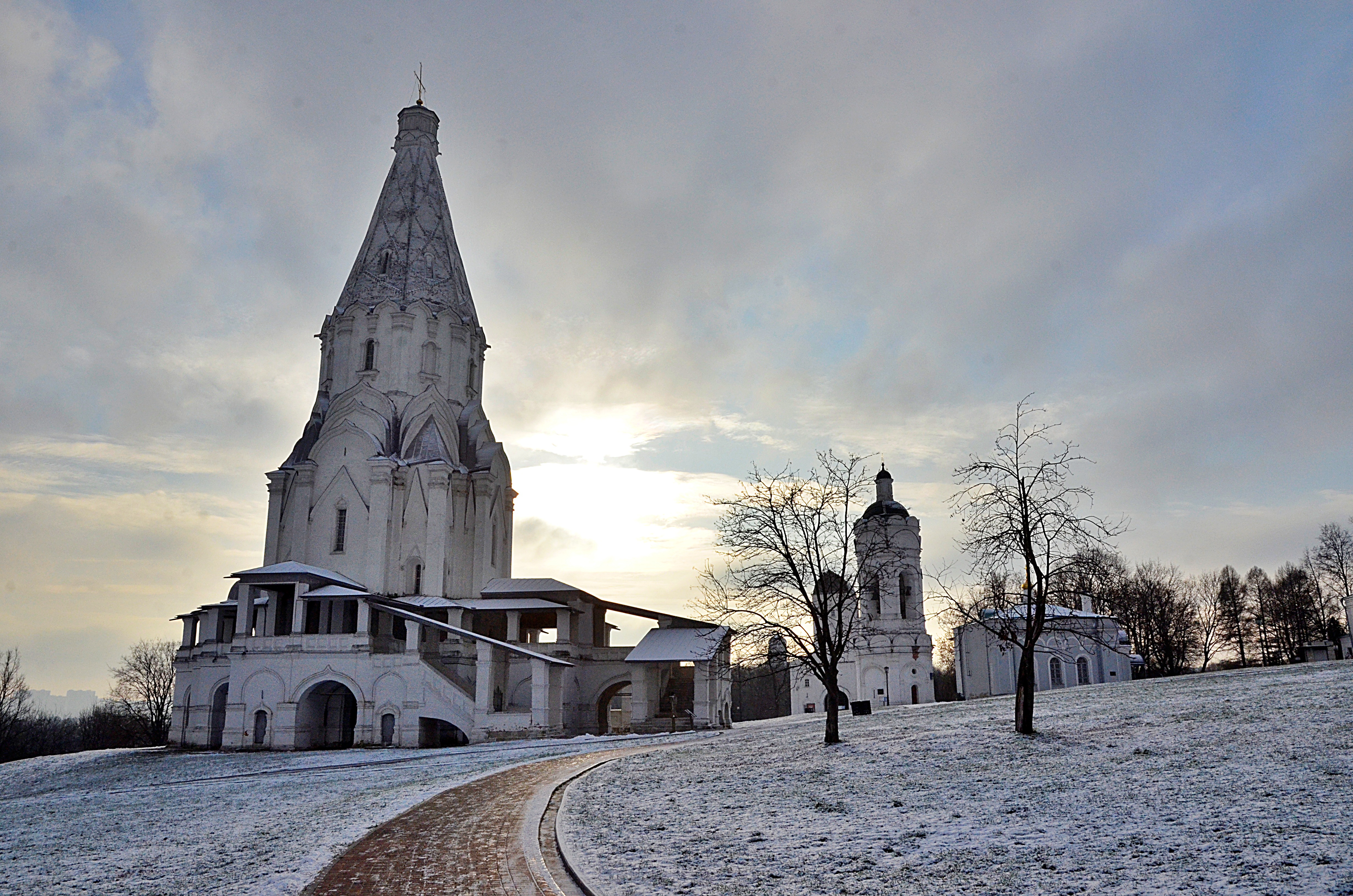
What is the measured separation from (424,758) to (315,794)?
873cm

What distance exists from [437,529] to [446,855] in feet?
120

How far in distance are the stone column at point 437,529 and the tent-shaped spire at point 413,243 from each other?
33.5 ft

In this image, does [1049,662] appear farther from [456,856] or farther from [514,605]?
[456,856]

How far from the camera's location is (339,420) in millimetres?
48156

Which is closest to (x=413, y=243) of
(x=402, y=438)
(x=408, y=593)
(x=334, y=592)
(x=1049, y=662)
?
(x=402, y=438)

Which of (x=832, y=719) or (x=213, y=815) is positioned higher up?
(x=832, y=719)

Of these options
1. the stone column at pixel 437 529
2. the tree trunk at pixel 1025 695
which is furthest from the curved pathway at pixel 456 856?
the stone column at pixel 437 529

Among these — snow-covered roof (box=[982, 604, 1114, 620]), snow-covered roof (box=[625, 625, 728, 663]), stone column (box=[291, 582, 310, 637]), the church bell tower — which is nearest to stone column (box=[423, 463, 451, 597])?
the church bell tower

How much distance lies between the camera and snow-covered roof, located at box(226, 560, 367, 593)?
38.8m

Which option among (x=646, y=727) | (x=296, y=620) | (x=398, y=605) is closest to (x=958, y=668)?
(x=646, y=727)

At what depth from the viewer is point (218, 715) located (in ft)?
137

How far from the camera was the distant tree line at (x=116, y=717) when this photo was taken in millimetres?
63500

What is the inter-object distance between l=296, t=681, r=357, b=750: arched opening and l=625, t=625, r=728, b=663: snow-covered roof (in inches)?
484

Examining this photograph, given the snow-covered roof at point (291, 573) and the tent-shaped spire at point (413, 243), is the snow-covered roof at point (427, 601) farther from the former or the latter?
the tent-shaped spire at point (413, 243)
